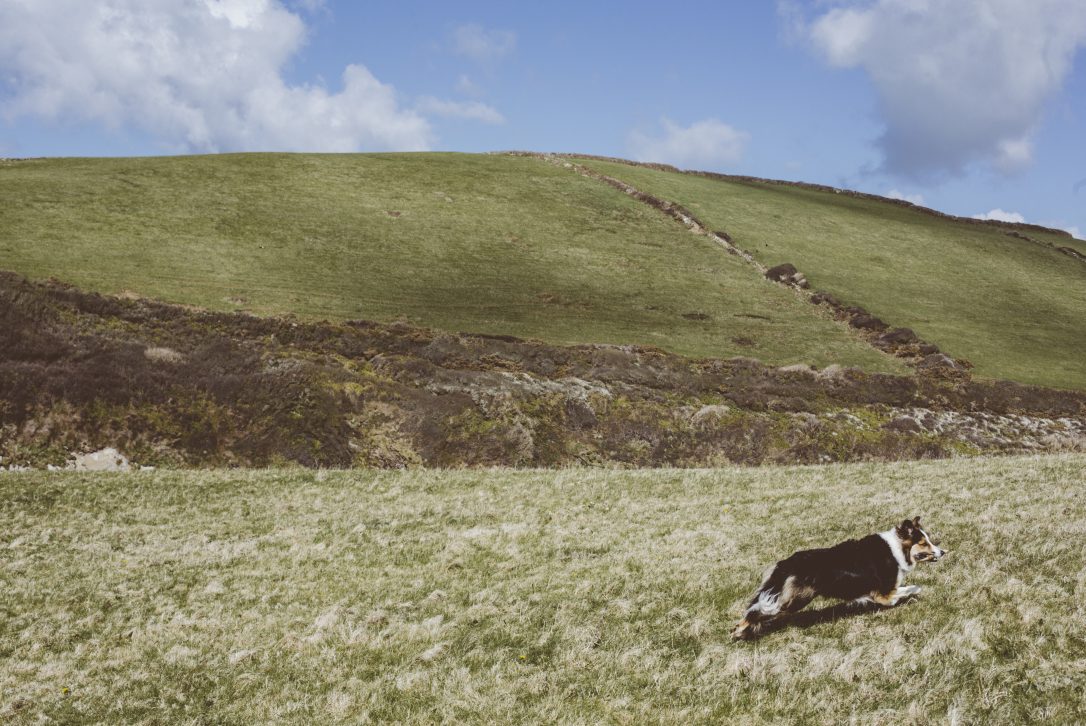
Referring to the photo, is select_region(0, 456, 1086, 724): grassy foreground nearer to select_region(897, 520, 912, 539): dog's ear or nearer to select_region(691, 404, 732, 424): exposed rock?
select_region(897, 520, 912, 539): dog's ear

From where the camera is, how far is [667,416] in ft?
108

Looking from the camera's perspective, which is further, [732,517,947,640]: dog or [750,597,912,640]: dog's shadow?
[750,597,912,640]: dog's shadow

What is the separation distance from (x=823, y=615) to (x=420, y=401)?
2294cm

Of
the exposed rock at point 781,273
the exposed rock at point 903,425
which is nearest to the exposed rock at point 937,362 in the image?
the exposed rock at point 903,425

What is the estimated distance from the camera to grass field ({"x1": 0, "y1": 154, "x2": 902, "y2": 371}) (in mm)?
48156

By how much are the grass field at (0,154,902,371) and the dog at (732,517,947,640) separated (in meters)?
37.4

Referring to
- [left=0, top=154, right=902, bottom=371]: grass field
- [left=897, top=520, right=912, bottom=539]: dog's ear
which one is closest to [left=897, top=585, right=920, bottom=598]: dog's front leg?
→ [left=897, top=520, right=912, bottom=539]: dog's ear

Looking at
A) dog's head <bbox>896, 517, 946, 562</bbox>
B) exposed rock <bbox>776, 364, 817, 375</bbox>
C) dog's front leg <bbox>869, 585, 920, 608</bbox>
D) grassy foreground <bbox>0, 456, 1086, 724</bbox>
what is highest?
exposed rock <bbox>776, 364, 817, 375</bbox>

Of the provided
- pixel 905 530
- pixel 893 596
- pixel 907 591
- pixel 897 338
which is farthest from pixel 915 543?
pixel 897 338

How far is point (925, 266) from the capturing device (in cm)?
7538

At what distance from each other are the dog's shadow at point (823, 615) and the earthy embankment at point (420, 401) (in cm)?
1927

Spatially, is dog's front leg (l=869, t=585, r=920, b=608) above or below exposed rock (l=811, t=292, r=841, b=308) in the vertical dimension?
below

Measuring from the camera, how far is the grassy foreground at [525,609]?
7.98 meters

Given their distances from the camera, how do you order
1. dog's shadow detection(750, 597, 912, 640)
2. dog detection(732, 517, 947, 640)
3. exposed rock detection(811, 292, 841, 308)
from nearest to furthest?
dog detection(732, 517, 947, 640)
dog's shadow detection(750, 597, 912, 640)
exposed rock detection(811, 292, 841, 308)
